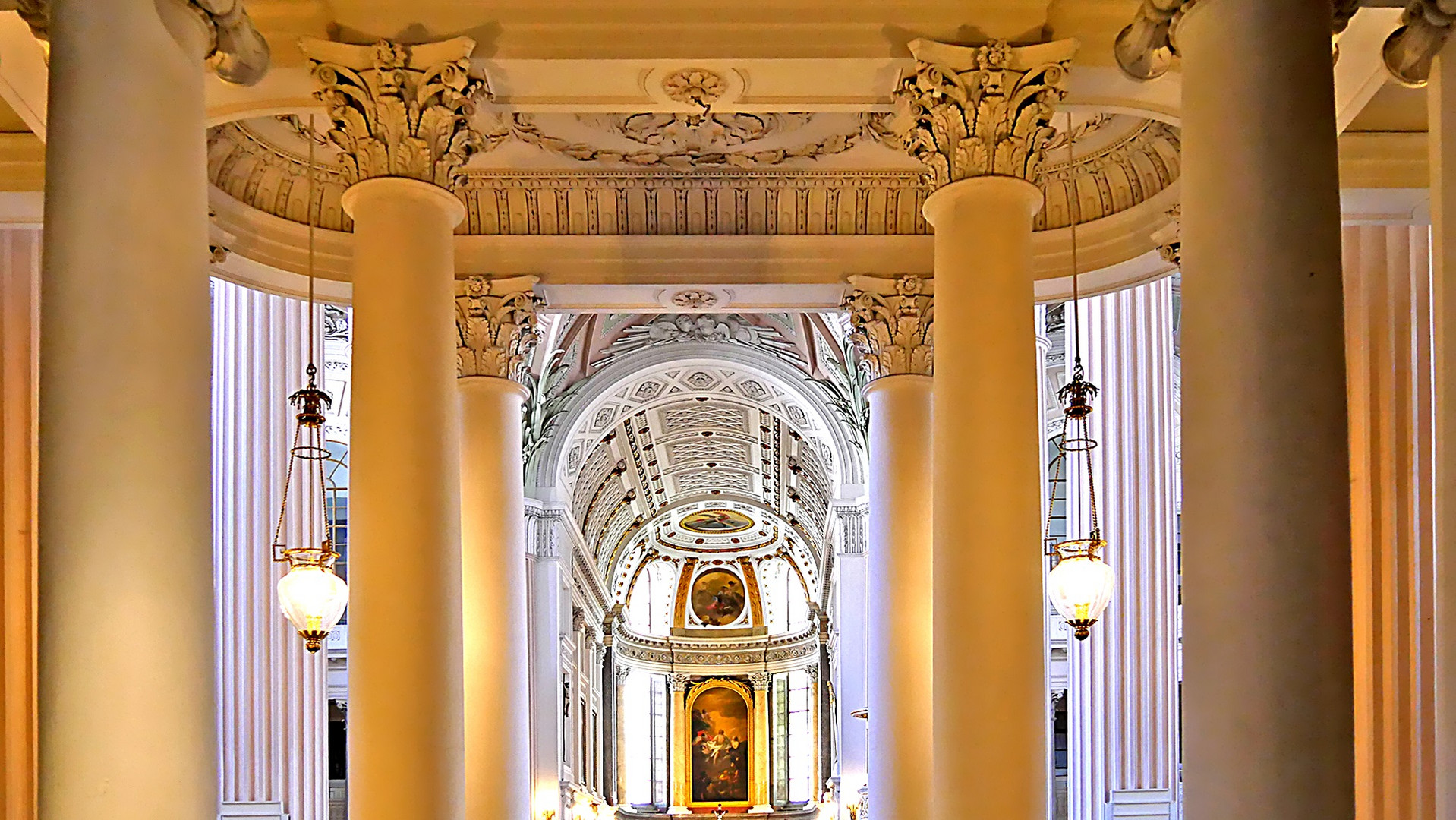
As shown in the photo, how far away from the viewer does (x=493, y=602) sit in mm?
9406

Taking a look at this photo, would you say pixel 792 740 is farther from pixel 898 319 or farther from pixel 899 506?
pixel 898 319

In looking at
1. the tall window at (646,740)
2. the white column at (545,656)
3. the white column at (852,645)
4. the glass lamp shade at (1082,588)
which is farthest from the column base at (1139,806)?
the tall window at (646,740)

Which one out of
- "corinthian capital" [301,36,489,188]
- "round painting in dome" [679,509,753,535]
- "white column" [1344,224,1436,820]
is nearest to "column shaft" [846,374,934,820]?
"white column" [1344,224,1436,820]

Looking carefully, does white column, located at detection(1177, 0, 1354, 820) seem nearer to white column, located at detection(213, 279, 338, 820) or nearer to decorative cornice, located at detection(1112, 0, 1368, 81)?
decorative cornice, located at detection(1112, 0, 1368, 81)

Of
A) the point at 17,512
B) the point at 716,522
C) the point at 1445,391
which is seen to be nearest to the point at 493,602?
the point at 17,512

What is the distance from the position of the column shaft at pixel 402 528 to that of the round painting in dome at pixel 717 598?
30027 mm

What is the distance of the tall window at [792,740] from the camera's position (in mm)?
36688

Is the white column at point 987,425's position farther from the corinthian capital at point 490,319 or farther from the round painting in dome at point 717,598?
the round painting in dome at point 717,598

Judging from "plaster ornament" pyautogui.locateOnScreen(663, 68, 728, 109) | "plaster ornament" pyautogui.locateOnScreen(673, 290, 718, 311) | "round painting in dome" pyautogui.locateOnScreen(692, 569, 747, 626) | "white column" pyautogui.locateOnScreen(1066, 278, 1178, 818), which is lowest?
"round painting in dome" pyautogui.locateOnScreen(692, 569, 747, 626)

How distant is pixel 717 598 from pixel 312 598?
28219mm

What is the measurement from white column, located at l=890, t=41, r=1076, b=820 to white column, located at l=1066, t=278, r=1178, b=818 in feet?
23.1

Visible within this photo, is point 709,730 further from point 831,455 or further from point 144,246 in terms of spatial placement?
point 144,246

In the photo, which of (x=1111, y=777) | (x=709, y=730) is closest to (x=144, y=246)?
(x=1111, y=777)

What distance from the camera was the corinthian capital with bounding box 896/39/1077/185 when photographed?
615 cm
